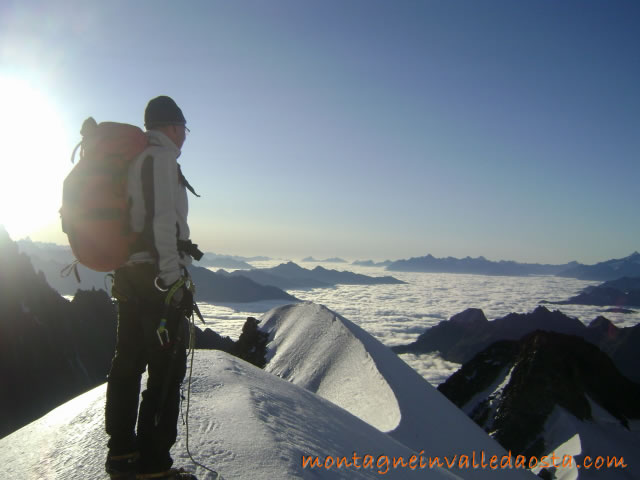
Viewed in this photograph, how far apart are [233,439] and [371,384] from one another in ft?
63.8

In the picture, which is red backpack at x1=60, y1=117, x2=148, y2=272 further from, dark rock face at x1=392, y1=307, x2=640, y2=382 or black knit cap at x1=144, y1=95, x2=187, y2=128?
dark rock face at x1=392, y1=307, x2=640, y2=382

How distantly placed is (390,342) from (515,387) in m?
154

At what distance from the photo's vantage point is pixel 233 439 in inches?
180

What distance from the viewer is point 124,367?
3426mm

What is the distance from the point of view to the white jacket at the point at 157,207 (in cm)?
322

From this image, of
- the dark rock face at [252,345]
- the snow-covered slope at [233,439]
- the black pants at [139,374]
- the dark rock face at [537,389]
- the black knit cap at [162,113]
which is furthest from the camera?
the dark rock face at [252,345]

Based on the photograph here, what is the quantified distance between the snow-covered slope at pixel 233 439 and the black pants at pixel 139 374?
2.22 feet

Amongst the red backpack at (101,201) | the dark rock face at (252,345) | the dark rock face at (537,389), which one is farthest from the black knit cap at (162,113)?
the dark rock face at (537,389)

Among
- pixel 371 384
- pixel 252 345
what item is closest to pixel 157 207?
pixel 371 384

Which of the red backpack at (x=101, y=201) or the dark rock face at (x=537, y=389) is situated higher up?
the red backpack at (x=101, y=201)

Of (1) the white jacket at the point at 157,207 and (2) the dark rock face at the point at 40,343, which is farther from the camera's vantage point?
(2) the dark rock face at the point at 40,343

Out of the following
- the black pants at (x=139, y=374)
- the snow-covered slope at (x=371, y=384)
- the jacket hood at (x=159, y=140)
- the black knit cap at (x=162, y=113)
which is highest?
the black knit cap at (x=162, y=113)

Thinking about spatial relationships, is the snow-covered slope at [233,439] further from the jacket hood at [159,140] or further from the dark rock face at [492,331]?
the dark rock face at [492,331]

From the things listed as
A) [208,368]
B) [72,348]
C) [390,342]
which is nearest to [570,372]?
[208,368]
